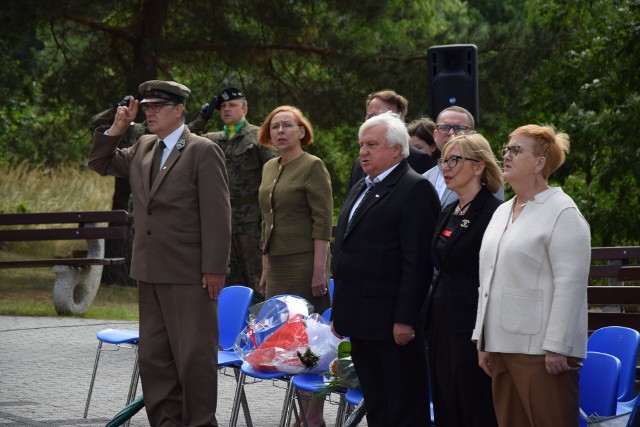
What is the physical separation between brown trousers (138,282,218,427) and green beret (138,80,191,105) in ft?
3.21

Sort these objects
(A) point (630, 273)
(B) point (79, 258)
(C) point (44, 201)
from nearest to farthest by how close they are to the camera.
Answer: (A) point (630, 273) → (B) point (79, 258) → (C) point (44, 201)

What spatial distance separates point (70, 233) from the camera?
14234 millimetres

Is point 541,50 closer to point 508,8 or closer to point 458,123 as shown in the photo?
point 458,123

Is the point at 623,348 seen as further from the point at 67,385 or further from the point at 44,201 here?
the point at 44,201

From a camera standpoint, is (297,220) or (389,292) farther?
(297,220)

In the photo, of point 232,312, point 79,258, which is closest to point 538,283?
point 232,312

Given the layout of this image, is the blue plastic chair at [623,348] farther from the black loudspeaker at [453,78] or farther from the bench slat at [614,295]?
the black loudspeaker at [453,78]

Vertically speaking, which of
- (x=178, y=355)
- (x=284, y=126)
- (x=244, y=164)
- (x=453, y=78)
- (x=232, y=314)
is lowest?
(x=178, y=355)

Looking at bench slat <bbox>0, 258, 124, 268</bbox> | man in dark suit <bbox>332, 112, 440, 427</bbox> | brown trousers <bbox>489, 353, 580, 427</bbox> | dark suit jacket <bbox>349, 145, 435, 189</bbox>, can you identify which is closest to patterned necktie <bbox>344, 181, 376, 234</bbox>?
man in dark suit <bbox>332, 112, 440, 427</bbox>

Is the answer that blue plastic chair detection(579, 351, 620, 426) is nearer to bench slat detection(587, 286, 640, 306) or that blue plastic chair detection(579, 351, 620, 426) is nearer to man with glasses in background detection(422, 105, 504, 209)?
man with glasses in background detection(422, 105, 504, 209)

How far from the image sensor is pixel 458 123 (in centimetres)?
666

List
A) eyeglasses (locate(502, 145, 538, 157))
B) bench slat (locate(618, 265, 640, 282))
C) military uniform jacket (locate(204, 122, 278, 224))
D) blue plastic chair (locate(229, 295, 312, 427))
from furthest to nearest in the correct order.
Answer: military uniform jacket (locate(204, 122, 278, 224))
bench slat (locate(618, 265, 640, 282))
blue plastic chair (locate(229, 295, 312, 427))
eyeglasses (locate(502, 145, 538, 157))

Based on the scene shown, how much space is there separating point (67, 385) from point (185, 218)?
3282 millimetres

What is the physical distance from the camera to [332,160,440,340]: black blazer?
5.48 meters
